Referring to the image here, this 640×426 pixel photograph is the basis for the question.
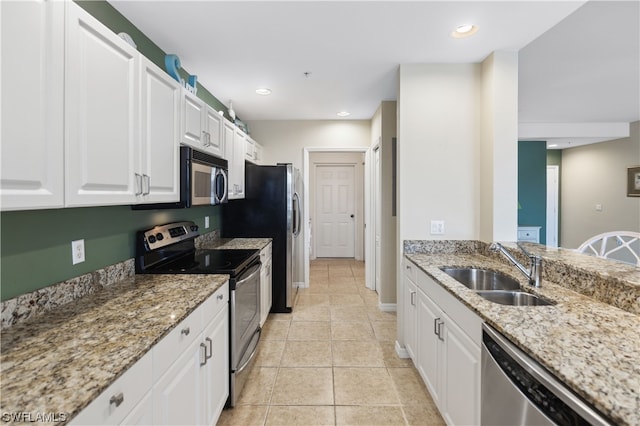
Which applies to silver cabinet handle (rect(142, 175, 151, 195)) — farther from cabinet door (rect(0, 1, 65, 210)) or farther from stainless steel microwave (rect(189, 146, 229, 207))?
cabinet door (rect(0, 1, 65, 210))

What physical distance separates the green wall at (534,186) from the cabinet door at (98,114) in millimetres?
6406

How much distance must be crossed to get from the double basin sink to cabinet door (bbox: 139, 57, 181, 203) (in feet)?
6.07

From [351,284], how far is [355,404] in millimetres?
2776

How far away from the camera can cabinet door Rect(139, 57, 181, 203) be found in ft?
5.05

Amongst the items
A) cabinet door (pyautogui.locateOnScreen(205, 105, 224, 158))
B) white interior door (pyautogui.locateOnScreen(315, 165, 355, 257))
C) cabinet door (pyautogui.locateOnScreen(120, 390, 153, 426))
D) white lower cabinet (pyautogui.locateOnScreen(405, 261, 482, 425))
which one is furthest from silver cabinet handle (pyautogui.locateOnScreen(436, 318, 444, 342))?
white interior door (pyautogui.locateOnScreen(315, 165, 355, 257))

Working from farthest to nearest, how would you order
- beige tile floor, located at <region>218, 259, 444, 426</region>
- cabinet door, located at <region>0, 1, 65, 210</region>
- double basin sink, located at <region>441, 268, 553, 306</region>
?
beige tile floor, located at <region>218, 259, 444, 426</region> → double basin sink, located at <region>441, 268, 553, 306</region> → cabinet door, located at <region>0, 1, 65, 210</region>

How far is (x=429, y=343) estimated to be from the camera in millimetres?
1906

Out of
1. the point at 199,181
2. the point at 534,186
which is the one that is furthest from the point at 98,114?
the point at 534,186

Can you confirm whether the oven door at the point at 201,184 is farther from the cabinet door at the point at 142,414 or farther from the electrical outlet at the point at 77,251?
the cabinet door at the point at 142,414

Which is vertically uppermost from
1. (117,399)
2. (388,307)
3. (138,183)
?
(138,183)

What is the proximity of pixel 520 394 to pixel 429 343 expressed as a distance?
3.05 feet

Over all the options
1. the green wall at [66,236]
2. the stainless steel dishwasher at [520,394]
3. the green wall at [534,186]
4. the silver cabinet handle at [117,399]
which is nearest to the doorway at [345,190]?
the green wall at [534,186]

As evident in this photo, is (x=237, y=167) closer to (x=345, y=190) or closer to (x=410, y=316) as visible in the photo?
(x=410, y=316)

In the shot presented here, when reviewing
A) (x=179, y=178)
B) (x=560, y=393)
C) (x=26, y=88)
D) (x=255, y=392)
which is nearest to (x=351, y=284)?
(x=255, y=392)
